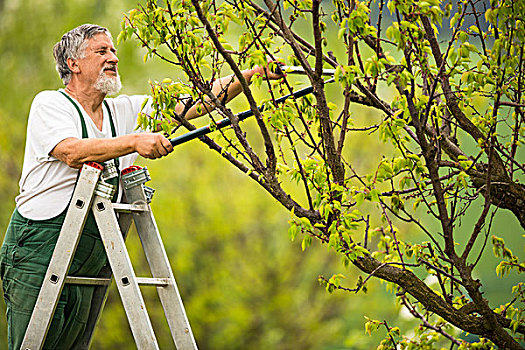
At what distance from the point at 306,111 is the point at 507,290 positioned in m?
3.38

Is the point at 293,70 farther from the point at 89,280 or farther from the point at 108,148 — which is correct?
the point at 89,280

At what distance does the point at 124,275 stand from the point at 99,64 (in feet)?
2.23

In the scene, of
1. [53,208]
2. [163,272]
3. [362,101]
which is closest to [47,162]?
[53,208]

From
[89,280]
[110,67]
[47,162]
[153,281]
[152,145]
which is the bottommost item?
[153,281]

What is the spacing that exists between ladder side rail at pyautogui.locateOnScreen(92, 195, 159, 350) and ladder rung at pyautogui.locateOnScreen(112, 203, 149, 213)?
0.15 ft

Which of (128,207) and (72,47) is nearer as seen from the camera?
(128,207)

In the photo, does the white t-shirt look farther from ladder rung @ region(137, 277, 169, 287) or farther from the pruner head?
the pruner head

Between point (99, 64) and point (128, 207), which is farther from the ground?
point (99, 64)

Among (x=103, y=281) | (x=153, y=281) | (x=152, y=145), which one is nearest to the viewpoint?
(x=152, y=145)

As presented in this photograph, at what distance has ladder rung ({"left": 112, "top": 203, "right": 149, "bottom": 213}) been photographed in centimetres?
186

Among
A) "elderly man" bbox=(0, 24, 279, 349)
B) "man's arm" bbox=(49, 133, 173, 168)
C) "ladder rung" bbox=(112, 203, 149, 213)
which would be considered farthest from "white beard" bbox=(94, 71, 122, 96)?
"ladder rung" bbox=(112, 203, 149, 213)

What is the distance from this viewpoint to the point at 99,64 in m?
2.07

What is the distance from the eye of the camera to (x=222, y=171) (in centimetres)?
649

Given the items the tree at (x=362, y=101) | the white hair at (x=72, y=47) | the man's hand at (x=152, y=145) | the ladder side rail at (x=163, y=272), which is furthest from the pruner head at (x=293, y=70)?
the white hair at (x=72, y=47)
